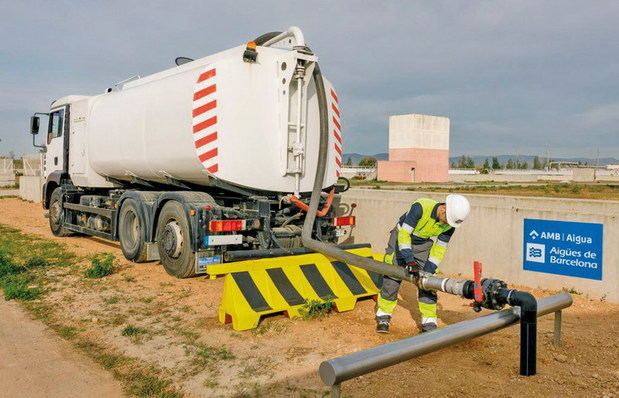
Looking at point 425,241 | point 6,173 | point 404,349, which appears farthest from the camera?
point 6,173

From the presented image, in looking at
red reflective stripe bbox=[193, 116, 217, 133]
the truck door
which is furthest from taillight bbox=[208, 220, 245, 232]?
the truck door

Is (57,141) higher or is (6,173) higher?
(57,141)

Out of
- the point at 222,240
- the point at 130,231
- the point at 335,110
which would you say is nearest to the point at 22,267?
the point at 130,231

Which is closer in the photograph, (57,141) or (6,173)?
(57,141)

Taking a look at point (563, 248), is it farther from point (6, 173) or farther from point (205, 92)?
point (6, 173)

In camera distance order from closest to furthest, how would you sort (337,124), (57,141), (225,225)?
1. (225,225)
2. (337,124)
3. (57,141)

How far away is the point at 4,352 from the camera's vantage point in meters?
5.16

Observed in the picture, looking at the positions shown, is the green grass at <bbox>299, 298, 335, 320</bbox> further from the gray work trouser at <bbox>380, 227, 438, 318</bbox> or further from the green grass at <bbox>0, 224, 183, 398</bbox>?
the green grass at <bbox>0, 224, 183, 398</bbox>

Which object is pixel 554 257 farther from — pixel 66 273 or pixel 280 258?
pixel 66 273

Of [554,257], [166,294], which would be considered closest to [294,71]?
[166,294]

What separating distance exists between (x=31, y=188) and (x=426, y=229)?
23812 millimetres

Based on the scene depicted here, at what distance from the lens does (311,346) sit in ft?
17.8

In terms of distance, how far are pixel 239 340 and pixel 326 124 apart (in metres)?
3.52

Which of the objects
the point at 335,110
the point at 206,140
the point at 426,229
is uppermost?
the point at 335,110
